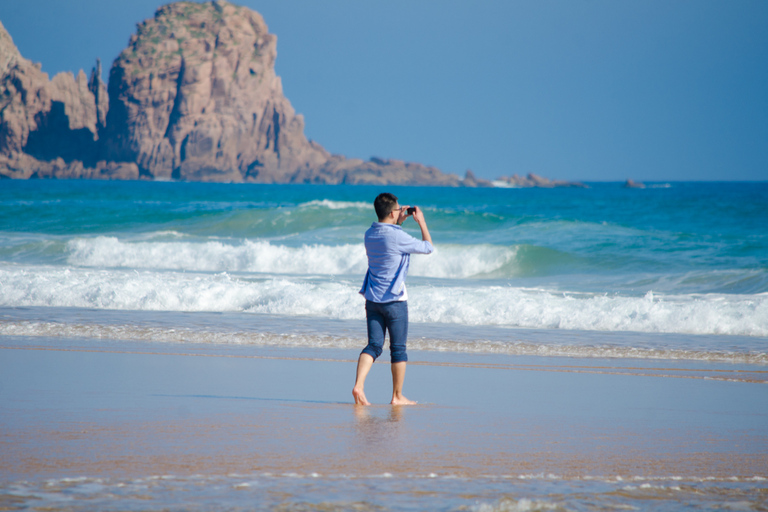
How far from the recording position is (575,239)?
22422mm

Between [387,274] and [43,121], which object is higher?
[43,121]

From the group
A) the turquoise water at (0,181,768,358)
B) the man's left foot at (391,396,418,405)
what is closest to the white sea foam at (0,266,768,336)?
the turquoise water at (0,181,768,358)

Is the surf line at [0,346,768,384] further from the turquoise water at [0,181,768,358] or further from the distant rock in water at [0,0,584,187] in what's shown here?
the distant rock in water at [0,0,584,187]

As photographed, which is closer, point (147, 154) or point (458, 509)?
point (458, 509)

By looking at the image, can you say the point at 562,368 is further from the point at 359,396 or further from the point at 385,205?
the point at 385,205

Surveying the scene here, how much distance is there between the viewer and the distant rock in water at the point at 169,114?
452ft

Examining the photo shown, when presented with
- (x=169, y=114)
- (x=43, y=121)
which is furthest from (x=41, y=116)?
(x=169, y=114)

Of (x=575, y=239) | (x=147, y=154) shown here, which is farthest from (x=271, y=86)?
(x=575, y=239)

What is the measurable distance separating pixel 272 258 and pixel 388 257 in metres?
14.2

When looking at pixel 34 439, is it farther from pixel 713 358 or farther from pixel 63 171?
pixel 63 171

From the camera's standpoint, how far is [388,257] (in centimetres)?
516

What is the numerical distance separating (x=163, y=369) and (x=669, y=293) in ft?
33.7

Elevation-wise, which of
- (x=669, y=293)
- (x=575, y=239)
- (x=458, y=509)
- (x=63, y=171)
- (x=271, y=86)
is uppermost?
(x=271, y=86)

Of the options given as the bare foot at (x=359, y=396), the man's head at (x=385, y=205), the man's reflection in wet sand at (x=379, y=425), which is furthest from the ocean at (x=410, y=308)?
the man's head at (x=385, y=205)
